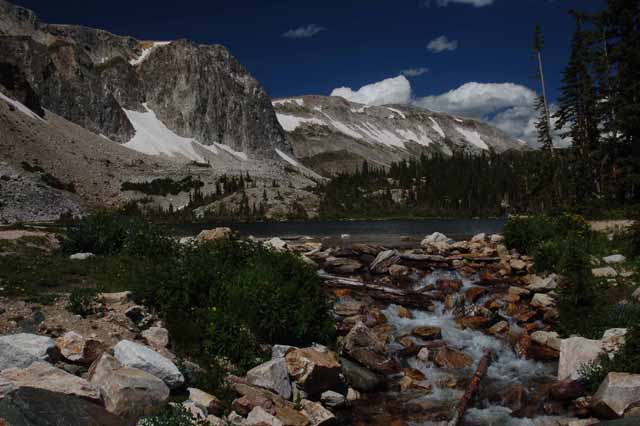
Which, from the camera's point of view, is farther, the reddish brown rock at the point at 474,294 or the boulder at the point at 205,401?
the reddish brown rock at the point at 474,294

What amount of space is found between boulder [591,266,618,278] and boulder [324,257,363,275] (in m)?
11.1

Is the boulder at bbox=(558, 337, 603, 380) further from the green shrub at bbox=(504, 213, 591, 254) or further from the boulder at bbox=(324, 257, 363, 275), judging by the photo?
the green shrub at bbox=(504, 213, 591, 254)

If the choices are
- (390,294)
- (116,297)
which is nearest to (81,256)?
(116,297)

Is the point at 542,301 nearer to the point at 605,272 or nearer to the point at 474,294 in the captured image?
the point at 474,294

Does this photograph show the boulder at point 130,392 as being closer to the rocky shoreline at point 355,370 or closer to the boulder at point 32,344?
the rocky shoreline at point 355,370

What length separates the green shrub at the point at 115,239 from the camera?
1769 centimetres

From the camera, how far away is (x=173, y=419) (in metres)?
6.91

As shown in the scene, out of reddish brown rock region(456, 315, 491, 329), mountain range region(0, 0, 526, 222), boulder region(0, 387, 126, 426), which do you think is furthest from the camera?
mountain range region(0, 0, 526, 222)

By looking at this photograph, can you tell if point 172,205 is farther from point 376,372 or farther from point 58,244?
point 376,372

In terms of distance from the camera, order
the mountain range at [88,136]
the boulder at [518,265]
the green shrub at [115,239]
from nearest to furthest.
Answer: the green shrub at [115,239] → the boulder at [518,265] → the mountain range at [88,136]

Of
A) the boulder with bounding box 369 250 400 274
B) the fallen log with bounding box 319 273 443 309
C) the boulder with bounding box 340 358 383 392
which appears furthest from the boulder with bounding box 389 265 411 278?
the boulder with bounding box 340 358 383 392

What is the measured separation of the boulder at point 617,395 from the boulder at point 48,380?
976cm

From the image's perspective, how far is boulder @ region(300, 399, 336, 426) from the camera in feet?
30.2

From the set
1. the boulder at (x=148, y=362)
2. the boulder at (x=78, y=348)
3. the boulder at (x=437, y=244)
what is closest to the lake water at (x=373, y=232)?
the boulder at (x=437, y=244)
